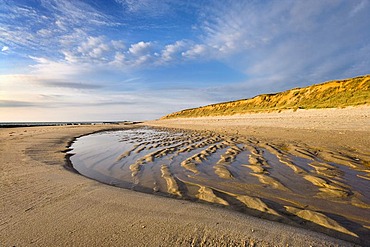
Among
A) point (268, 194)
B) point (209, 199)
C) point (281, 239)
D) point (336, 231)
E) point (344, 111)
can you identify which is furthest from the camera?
point (344, 111)

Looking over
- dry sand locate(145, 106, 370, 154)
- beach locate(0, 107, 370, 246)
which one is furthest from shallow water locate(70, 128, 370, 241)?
dry sand locate(145, 106, 370, 154)

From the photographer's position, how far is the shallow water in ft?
9.31

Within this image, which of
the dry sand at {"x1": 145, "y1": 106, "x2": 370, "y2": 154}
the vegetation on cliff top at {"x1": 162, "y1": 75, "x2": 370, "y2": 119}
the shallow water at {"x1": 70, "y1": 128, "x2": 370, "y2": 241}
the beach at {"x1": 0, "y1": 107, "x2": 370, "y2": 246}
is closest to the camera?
the beach at {"x1": 0, "y1": 107, "x2": 370, "y2": 246}

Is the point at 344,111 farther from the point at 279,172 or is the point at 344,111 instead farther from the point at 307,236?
the point at 307,236

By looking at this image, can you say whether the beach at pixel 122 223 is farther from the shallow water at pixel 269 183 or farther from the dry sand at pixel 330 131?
the dry sand at pixel 330 131

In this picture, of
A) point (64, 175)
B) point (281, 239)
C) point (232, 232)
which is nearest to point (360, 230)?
point (281, 239)

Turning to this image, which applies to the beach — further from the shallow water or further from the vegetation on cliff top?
the vegetation on cliff top

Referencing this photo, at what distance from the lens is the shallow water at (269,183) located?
2838mm

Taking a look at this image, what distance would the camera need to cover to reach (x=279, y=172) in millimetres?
5059

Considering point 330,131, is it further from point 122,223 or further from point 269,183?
point 122,223

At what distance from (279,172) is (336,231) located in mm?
2720

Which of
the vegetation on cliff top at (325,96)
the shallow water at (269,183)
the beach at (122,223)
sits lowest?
the shallow water at (269,183)

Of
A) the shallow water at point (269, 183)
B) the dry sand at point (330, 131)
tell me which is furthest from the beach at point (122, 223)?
the dry sand at point (330, 131)

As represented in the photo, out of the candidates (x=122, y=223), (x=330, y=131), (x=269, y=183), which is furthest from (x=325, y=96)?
(x=122, y=223)
